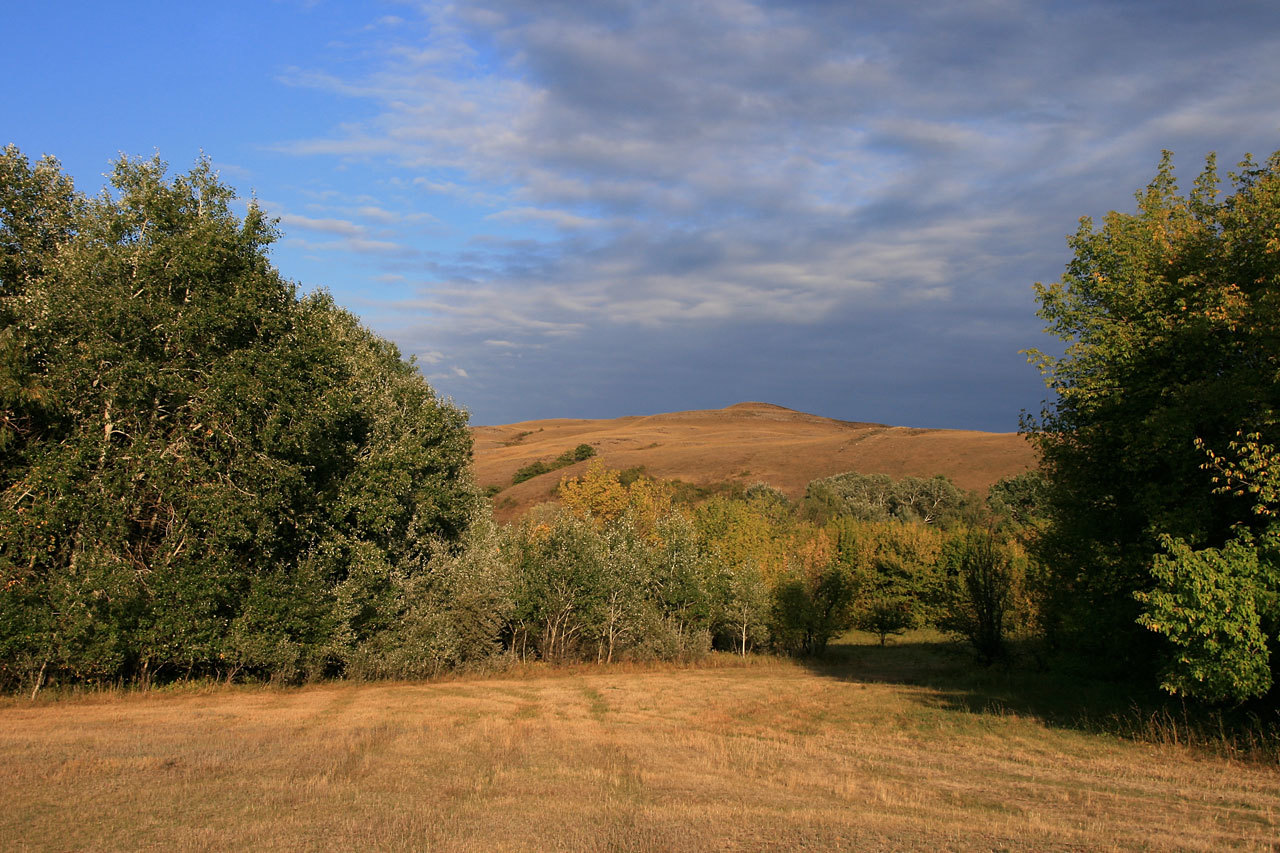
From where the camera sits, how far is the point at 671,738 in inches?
703

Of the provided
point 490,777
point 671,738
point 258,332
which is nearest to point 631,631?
point 671,738

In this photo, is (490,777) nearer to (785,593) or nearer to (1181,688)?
(1181,688)

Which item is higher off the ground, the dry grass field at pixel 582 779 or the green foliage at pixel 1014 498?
the green foliage at pixel 1014 498

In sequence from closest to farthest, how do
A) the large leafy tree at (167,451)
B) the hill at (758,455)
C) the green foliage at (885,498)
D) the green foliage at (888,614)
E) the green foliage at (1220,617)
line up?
1. the green foliage at (1220,617)
2. the large leafy tree at (167,451)
3. the green foliage at (888,614)
4. the green foliage at (885,498)
5. the hill at (758,455)

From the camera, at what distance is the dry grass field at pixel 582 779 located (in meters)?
9.39

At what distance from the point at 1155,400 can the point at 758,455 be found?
90.8m

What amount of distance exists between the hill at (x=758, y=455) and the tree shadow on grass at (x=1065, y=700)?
40.5 metres

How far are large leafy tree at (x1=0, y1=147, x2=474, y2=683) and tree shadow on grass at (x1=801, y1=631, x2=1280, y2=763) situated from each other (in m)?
20.0

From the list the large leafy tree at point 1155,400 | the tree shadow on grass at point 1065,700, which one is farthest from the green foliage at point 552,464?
the large leafy tree at point 1155,400

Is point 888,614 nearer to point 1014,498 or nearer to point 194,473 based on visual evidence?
point 1014,498

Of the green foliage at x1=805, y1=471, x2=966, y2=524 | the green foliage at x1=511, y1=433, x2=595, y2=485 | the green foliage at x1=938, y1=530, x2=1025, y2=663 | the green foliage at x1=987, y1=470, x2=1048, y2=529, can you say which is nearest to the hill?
the green foliage at x1=511, y1=433, x2=595, y2=485

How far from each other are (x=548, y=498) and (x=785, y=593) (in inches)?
1788

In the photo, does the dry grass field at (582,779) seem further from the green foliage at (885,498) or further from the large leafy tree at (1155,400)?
the green foliage at (885,498)

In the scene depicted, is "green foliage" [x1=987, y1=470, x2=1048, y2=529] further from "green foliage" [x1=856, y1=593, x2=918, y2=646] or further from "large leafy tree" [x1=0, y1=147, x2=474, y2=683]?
"large leafy tree" [x1=0, y1=147, x2=474, y2=683]
